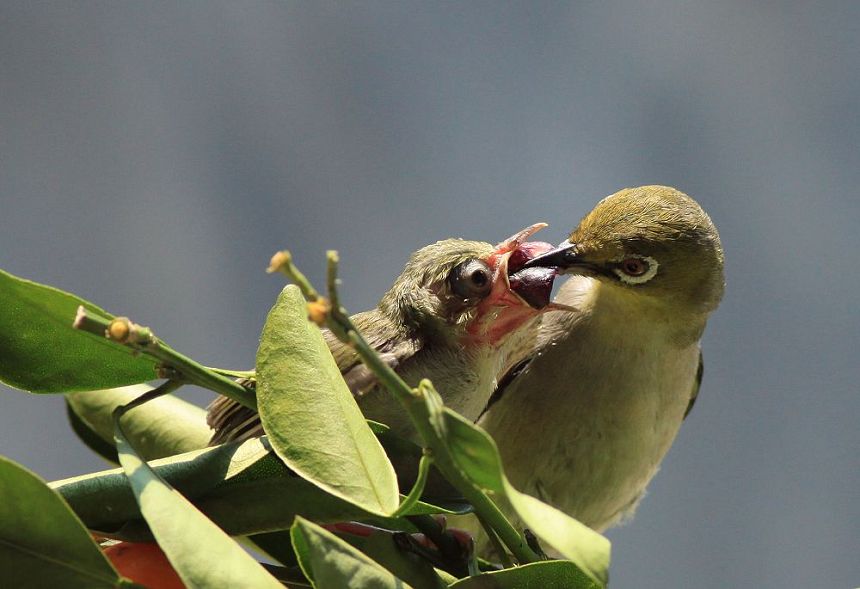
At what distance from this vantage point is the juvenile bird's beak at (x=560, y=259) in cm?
147

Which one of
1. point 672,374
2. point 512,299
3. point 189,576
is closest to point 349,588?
point 189,576

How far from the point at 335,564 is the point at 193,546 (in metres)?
0.09

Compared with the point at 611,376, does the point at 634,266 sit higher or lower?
higher

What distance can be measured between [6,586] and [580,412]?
1152mm

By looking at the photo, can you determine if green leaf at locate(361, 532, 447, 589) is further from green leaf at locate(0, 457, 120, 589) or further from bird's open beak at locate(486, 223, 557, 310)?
bird's open beak at locate(486, 223, 557, 310)

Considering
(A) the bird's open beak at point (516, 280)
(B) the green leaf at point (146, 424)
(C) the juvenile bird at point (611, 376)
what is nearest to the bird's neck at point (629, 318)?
(C) the juvenile bird at point (611, 376)

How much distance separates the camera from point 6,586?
2.21ft

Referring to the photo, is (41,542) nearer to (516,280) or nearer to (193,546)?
(193,546)

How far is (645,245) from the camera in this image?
5.17 feet

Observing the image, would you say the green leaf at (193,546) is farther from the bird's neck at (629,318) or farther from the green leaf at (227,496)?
the bird's neck at (629,318)

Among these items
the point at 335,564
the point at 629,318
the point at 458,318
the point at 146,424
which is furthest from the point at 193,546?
the point at 629,318

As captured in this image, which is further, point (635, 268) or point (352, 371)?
point (635, 268)

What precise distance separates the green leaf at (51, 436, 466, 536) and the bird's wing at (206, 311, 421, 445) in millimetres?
185

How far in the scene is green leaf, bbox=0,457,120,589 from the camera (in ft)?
2.14
